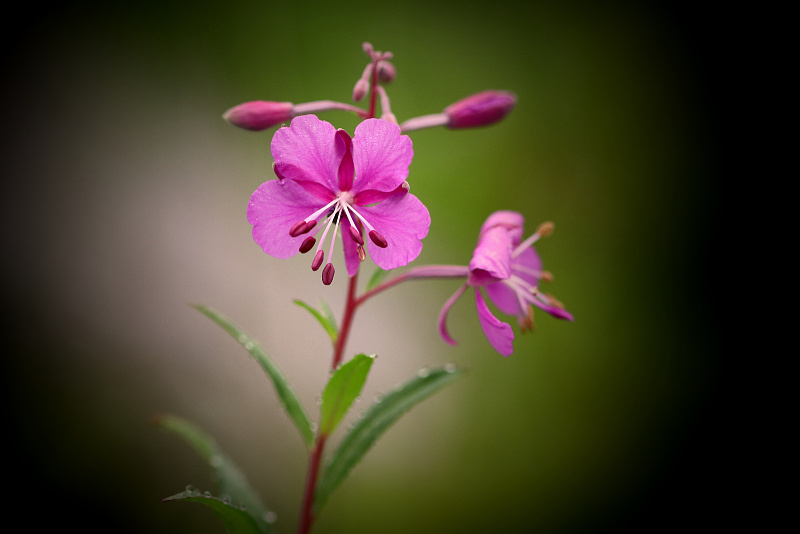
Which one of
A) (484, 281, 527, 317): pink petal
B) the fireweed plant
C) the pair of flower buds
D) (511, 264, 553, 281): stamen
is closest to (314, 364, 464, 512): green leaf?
the fireweed plant

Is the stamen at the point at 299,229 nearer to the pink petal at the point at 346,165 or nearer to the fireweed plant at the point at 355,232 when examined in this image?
the fireweed plant at the point at 355,232

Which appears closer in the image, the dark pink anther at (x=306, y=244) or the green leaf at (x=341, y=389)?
the dark pink anther at (x=306, y=244)

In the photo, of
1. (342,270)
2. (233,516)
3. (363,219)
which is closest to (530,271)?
(363,219)

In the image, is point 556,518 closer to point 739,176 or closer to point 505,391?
point 505,391

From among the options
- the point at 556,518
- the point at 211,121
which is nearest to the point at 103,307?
the point at 211,121

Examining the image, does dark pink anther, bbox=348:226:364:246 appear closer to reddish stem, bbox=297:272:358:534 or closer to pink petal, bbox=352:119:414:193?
pink petal, bbox=352:119:414:193

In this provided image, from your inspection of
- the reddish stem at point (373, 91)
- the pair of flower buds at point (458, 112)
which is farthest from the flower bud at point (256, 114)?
the reddish stem at point (373, 91)
